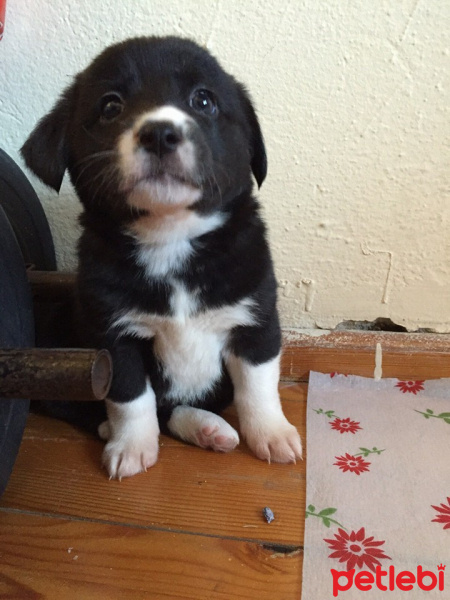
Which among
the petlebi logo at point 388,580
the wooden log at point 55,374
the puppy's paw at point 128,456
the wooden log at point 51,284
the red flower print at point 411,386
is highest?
the wooden log at point 55,374

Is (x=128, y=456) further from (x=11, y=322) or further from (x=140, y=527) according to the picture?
(x=11, y=322)

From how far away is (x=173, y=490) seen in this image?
1031mm

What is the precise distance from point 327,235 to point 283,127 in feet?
1.01

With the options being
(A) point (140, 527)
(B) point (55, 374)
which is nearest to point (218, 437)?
(A) point (140, 527)

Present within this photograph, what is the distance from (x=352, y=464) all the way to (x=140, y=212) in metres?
0.67

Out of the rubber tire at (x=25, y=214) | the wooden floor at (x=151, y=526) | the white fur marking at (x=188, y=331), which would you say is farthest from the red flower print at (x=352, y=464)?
the rubber tire at (x=25, y=214)

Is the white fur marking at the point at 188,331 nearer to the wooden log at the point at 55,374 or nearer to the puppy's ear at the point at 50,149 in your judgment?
the puppy's ear at the point at 50,149

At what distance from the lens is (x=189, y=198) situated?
2.86 feet

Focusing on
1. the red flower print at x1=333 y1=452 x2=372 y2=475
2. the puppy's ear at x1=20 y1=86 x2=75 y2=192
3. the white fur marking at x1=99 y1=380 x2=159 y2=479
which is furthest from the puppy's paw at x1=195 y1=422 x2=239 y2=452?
the puppy's ear at x1=20 y1=86 x2=75 y2=192

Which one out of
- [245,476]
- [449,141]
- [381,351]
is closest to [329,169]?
[449,141]

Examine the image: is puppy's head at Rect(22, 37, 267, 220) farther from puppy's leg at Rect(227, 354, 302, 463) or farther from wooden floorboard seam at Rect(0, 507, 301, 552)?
wooden floorboard seam at Rect(0, 507, 301, 552)

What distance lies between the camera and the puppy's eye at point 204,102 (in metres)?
0.94

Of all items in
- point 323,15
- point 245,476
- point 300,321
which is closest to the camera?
point 245,476

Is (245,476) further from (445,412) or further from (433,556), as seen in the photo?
(445,412)
